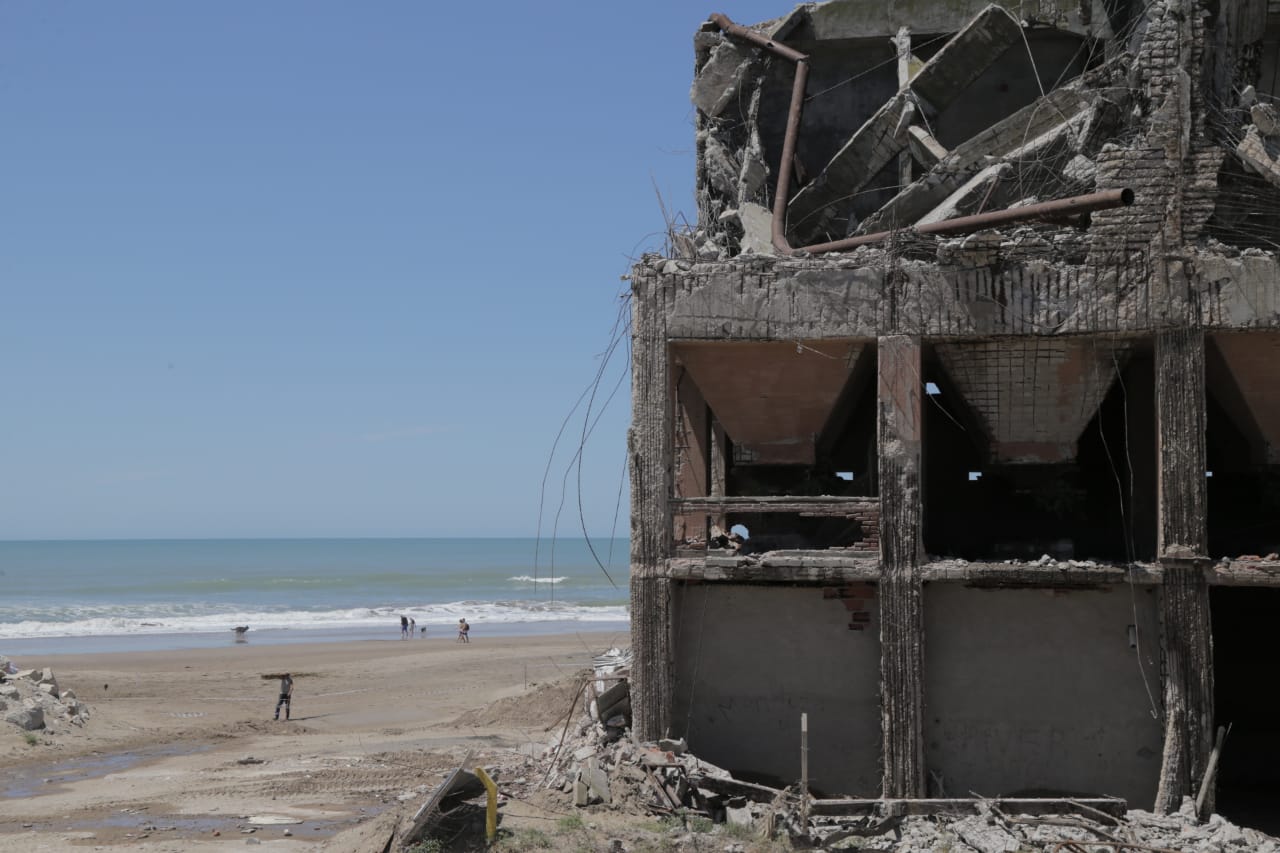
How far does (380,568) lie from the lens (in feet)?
344

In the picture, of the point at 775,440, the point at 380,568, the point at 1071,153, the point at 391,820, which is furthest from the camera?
the point at 380,568

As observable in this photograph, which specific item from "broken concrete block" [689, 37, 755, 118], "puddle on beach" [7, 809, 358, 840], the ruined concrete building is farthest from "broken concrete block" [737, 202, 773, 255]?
"puddle on beach" [7, 809, 358, 840]

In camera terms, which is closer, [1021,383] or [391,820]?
[391,820]

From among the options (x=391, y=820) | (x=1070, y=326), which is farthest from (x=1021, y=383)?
(x=391, y=820)

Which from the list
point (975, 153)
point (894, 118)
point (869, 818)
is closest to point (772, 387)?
point (975, 153)

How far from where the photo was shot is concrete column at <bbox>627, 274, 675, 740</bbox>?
45.1 ft

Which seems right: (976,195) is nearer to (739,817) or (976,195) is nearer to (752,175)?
(752,175)

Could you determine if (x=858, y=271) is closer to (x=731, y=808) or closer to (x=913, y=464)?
(x=913, y=464)

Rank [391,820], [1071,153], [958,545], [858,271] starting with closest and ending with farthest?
[391,820] → [858,271] → [1071,153] → [958,545]

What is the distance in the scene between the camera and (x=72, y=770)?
807 inches

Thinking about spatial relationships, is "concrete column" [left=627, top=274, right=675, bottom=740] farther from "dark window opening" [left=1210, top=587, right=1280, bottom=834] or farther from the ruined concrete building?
"dark window opening" [left=1210, top=587, right=1280, bottom=834]

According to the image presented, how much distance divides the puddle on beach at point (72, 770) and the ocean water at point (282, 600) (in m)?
8.76

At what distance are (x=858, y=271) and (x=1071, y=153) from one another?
3397mm

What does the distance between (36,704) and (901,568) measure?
58.8ft
